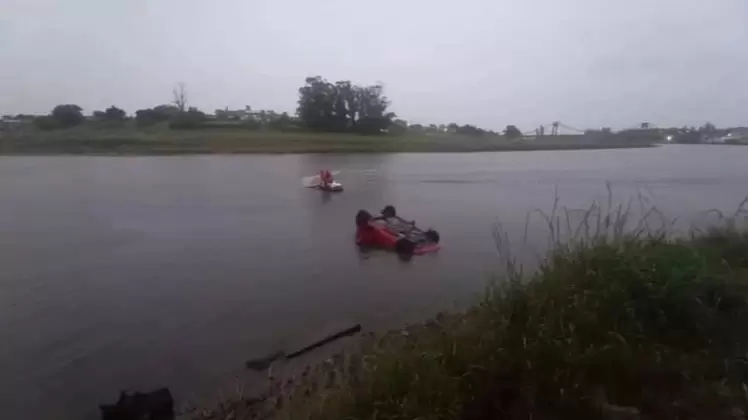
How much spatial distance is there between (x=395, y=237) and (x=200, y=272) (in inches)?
194

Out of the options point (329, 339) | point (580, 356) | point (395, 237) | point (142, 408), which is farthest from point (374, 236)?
point (580, 356)

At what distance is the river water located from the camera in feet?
23.8

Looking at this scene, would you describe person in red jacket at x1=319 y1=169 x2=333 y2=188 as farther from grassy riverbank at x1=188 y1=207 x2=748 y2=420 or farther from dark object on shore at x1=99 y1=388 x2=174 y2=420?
grassy riverbank at x1=188 y1=207 x2=748 y2=420

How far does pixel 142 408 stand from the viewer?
5633 millimetres

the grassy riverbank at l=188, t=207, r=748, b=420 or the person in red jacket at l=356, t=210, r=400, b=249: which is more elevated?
the grassy riverbank at l=188, t=207, r=748, b=420

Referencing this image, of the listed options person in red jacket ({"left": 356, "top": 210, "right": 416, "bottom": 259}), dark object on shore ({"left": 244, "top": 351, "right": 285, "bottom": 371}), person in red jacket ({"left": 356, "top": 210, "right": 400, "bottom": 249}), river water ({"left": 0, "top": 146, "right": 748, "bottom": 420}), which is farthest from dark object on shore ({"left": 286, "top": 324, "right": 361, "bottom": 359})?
person in red jacket ({"left": 356, "top": 210, "right": 400, "bottom": 249})

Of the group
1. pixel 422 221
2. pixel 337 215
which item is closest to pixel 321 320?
pixel 422 221

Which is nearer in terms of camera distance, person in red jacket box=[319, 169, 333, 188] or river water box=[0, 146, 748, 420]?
river water box=[0, 146, 748, 420]

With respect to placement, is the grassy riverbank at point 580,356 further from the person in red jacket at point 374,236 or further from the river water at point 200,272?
the person in red jacket at point 374,236

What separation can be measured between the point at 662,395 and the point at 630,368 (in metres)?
0.26

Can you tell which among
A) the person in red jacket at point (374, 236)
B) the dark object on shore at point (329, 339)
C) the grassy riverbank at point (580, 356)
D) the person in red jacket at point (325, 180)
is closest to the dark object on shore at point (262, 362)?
the dark object on shore at point (329, 339)

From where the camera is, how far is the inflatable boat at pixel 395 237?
13.9m

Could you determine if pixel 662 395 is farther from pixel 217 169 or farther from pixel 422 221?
pixel 217 169

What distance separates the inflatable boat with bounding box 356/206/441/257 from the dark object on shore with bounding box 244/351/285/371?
265 inches
